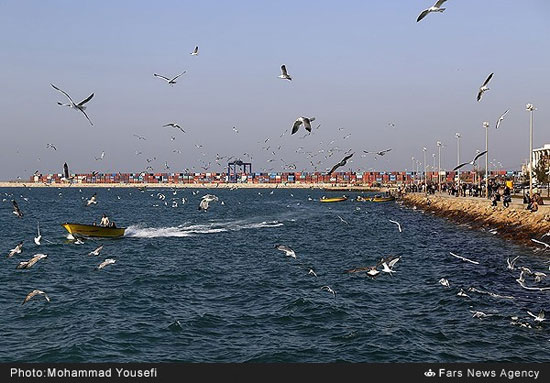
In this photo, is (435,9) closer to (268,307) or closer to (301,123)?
(301,123)

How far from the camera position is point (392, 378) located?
11.1 m

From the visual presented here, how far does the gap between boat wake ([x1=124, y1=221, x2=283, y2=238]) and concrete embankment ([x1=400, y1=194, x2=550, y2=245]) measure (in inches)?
834

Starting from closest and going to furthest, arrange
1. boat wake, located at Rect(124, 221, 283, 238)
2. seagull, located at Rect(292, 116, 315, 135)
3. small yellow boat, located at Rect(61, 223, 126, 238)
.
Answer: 1. seagull, located at Rect(292, 116, 315, 135)
2. small yellow boat, located at Rect(61, 223, 126, 238)
3. boat wake, located at Rect(124, 221, 283, 238)

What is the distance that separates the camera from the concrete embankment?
43416 mm

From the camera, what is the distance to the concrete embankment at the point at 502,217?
4342cm

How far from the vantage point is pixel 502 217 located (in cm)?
5353

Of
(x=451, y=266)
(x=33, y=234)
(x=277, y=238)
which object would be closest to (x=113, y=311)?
(x=451, y=266)

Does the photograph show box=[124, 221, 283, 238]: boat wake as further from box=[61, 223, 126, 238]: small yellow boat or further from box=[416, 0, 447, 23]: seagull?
box=[416, 0, 447, 23]: seagull

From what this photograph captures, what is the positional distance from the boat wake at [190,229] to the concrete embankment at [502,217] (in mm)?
21179

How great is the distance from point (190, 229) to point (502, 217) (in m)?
31.4

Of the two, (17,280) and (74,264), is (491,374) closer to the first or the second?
(17,280)

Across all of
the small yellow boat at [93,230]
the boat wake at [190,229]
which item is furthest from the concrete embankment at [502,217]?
the small yellow boat at [93,230]

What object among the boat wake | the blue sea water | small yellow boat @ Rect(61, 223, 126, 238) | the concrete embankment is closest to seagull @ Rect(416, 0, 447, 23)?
the blue sea water

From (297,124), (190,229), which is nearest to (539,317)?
(297,124)
